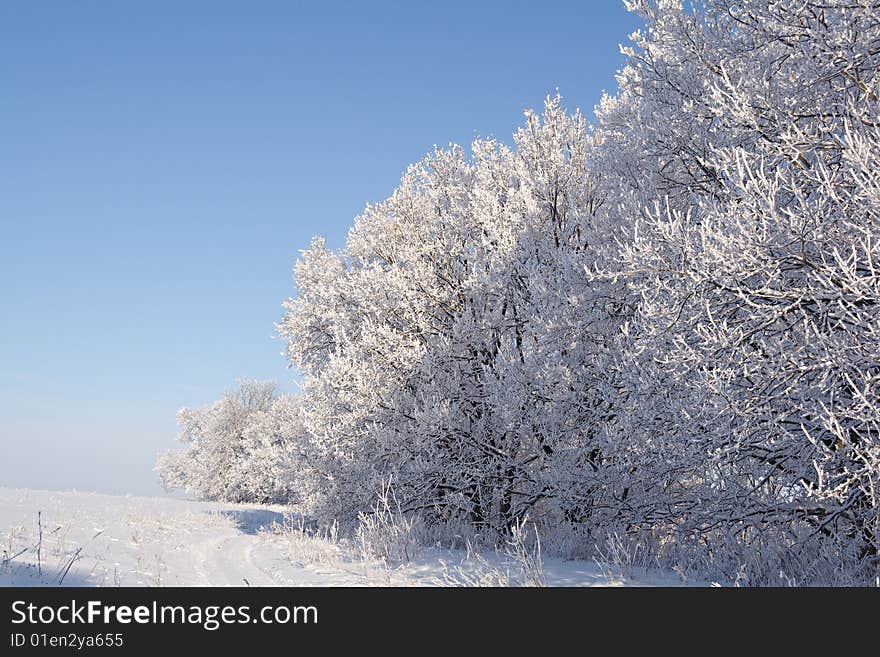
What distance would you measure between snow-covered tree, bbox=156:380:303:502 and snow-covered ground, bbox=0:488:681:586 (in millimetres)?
17989

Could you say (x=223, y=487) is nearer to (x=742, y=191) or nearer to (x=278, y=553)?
(x=278, y=553)

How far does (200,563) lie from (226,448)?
29044mm

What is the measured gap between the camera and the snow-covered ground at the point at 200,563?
537 centimetres

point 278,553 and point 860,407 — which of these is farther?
point 278,553

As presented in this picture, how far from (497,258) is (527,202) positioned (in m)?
1.24

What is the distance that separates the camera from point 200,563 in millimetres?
7008

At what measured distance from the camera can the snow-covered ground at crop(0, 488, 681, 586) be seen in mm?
5371

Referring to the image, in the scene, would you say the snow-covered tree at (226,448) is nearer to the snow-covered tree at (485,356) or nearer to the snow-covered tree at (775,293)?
the snow-covered tree at (485,356)

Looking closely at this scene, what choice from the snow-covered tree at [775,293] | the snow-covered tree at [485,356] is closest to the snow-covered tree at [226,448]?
the snow-covered tree at [485,356]

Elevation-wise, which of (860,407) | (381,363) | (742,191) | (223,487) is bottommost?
(223,487)

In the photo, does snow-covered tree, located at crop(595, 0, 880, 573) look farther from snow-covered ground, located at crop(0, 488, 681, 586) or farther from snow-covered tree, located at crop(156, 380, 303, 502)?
snow-covered tree, located at crop(156, 380, 303, 502)

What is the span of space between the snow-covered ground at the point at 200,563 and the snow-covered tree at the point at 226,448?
18.0 m
